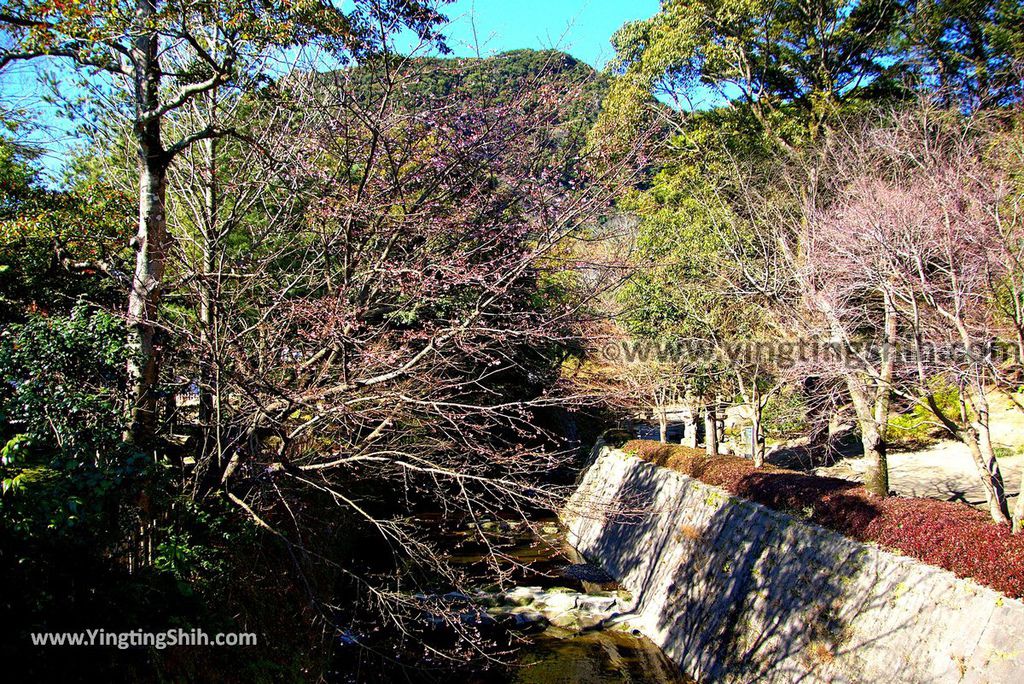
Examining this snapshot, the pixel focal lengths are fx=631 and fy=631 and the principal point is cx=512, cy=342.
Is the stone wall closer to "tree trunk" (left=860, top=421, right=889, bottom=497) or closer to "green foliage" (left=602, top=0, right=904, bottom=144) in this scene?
"tree trunk" (left=860, top=421, right=889, bottom=497)

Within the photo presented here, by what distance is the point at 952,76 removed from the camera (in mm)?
16391

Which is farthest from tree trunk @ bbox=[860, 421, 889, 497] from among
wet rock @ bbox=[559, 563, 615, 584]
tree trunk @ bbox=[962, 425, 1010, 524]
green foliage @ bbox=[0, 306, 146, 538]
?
green foliage @ bbox=[0, 306, 146, 538]

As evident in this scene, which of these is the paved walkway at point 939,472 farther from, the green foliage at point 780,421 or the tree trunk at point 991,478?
the tree trunk at point 991,478

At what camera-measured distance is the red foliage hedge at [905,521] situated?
548cm

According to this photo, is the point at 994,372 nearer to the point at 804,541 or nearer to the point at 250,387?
the point at 804,541

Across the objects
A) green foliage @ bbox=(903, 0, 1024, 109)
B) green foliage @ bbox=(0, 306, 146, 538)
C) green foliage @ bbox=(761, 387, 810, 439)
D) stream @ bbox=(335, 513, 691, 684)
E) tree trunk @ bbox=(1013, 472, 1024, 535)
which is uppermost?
Result: green foliage @ bbox=(903, 0, 1024, 109)

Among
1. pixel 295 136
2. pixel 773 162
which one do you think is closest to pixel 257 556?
pixel 295 136

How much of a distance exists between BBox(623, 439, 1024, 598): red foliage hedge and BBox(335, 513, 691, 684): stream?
9.27 ft

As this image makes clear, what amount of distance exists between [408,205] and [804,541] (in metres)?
6.39

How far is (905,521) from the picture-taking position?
6715 millimetres

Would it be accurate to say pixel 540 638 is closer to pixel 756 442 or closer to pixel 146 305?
pixel 756 442

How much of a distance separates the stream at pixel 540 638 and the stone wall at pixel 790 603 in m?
0.48

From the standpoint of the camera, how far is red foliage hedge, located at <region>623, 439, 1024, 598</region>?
5.48 metres

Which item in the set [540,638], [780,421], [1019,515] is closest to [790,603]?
[1019,515]
